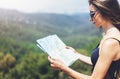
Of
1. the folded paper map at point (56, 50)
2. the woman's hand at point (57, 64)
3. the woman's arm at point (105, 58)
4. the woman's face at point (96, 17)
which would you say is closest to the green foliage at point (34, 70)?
the folded paper map at point (56, 50)

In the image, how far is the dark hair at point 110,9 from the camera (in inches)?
172

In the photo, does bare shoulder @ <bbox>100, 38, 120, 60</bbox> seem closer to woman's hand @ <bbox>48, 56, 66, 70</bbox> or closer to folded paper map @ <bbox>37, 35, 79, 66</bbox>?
woman's hand @ <bbox>48, 56, 66, 70</bbox>

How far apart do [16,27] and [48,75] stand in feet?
379

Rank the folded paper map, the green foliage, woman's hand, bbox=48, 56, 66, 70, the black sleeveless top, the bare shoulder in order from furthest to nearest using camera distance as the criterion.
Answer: the green foliage
the folded paper map
woman's hand, bbox=48, 56, 66, 70
the black sleeveless top
the bare shoulder

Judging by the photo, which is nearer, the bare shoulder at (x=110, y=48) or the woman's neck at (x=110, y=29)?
the bare shoulder at (x=110, y=48)

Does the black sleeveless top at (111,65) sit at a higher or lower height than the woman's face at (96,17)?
lower

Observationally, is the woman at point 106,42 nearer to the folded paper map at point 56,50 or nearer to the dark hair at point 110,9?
the dark hair at point 110,9

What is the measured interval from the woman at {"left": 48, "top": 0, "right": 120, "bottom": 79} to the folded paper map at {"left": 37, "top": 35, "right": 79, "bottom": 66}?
12.8 inches

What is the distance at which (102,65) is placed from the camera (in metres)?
4.28

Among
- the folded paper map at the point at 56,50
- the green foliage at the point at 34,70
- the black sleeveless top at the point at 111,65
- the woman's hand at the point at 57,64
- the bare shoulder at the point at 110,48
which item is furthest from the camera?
the green foliage at the point at 34,70

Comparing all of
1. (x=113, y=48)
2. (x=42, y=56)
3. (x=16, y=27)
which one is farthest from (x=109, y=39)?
(x=16, y=27)

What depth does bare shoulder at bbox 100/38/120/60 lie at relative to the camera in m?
4.25

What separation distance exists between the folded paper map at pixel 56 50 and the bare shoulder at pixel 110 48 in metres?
0.64

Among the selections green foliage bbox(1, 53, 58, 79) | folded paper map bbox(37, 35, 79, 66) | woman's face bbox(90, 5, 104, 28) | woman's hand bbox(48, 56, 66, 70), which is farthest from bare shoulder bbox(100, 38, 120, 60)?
green foliage bbox(1, 53, 58, 79)
